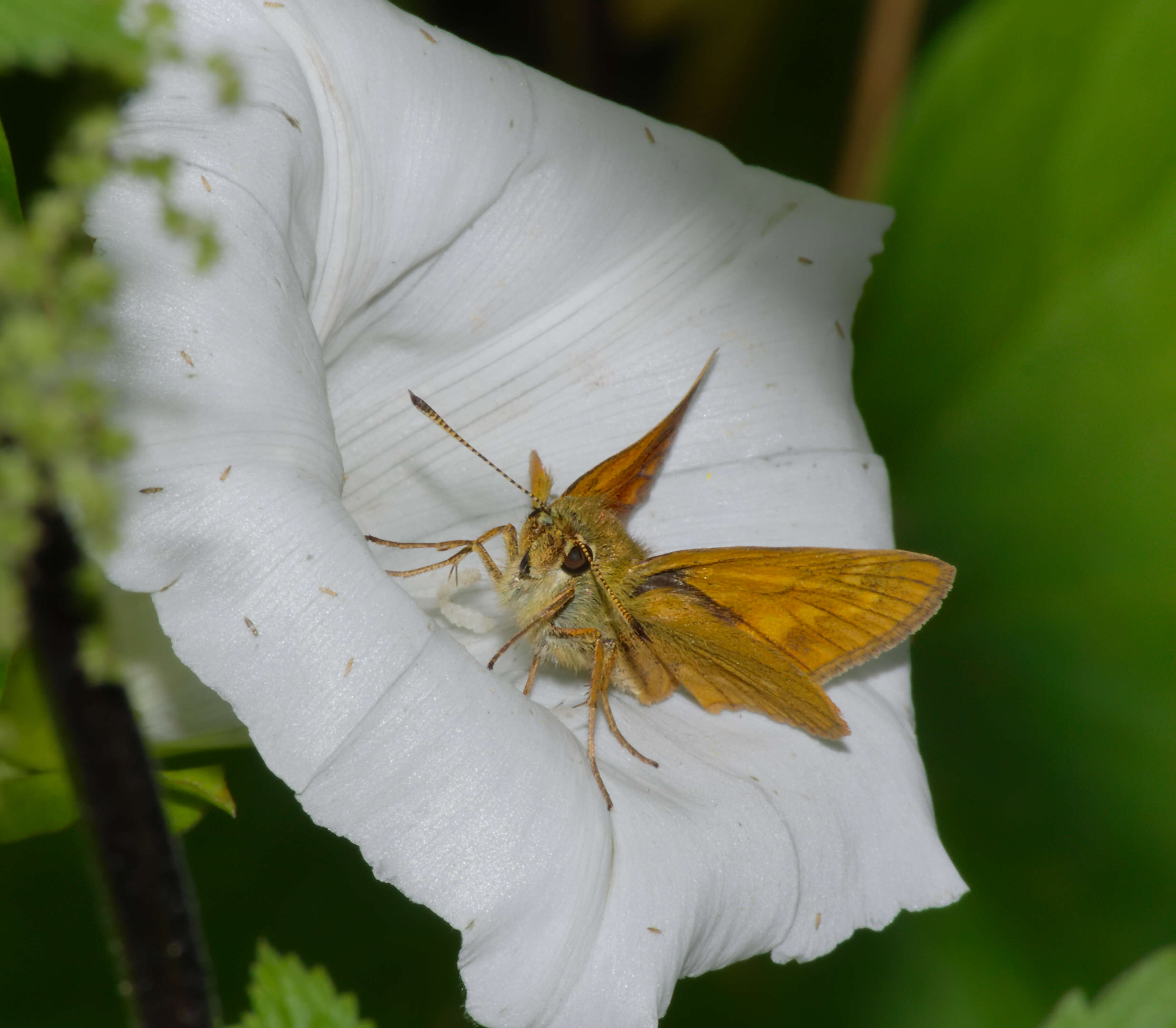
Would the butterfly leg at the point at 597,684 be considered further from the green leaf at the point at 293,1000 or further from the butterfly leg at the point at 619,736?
the green leaf at the point at 293,1000

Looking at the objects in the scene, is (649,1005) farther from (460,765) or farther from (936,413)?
(936,413)


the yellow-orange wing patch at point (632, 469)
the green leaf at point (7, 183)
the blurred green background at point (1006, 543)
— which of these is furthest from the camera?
the blurred green background at point (1006, 543)

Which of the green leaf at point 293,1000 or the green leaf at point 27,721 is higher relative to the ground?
the green leaf at point 27,721

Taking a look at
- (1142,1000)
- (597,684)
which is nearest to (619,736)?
(597,684)

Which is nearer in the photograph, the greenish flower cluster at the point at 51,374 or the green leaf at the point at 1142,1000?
the greenish flower cluster at the point at 51,374

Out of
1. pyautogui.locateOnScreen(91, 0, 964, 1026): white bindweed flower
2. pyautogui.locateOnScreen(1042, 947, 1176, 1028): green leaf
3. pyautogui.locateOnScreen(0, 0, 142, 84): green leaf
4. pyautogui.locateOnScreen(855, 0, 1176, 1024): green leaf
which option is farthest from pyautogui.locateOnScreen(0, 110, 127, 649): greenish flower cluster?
pyautogui.locateOnScreen(855, 0, 1176, 1024): green leaf

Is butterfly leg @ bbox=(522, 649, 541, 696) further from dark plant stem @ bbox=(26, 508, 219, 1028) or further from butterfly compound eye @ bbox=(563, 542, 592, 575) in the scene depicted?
dark plant stem @ bbox=(26, 508, 219, 1028)

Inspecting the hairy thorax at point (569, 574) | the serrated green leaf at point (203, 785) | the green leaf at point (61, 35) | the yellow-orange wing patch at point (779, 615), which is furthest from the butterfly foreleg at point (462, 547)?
the green leaf at point (61, 35)
